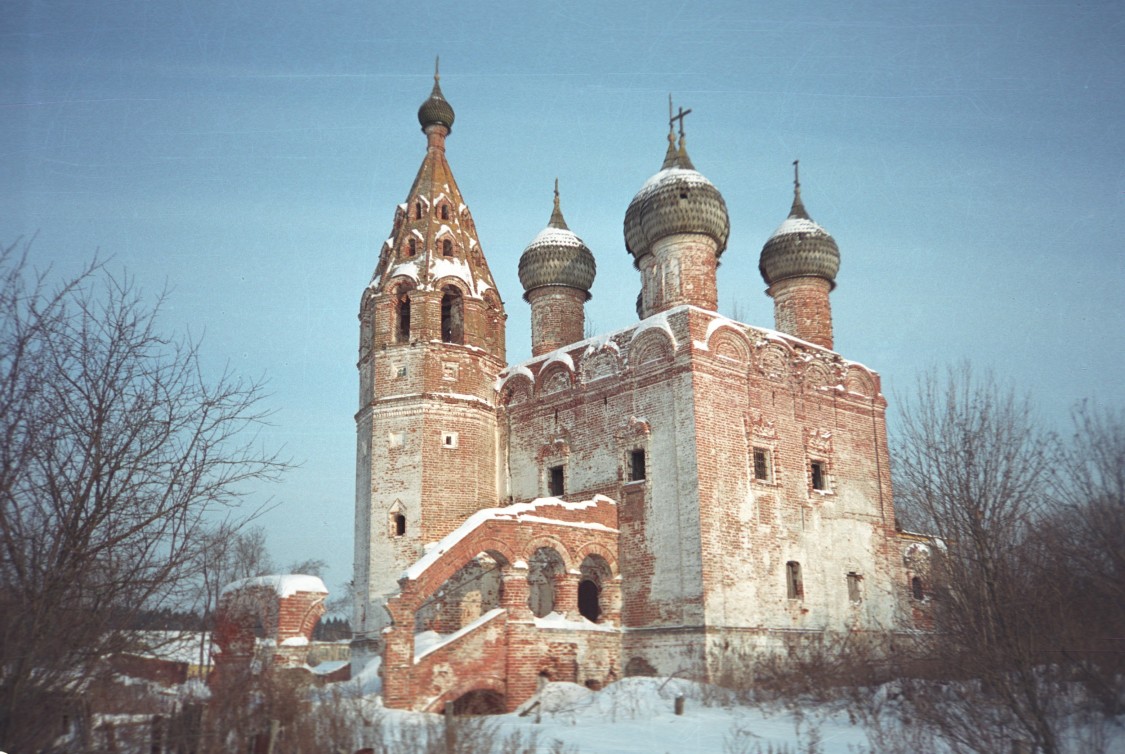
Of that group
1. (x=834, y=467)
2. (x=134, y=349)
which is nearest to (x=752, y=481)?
(x=834, y=467)

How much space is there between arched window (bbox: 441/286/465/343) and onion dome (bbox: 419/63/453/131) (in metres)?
4.65

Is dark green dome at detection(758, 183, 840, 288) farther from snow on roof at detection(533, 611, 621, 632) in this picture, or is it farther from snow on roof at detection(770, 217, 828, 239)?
snow on roof at detection(533, 611, 621, 632)

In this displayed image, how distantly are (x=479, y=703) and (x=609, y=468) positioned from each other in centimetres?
523

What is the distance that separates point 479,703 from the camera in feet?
48.5

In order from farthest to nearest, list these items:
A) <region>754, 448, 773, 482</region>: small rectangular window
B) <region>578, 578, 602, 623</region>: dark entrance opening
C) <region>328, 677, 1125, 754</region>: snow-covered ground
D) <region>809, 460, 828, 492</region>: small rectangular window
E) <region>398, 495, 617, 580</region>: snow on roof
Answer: <region>809, 460, 828, 492</region>: small rectangular window → <region>578, 578, 602, 623</region>: dark entrance opening → <region>754, 448, 773, 482</region>: small rectangular window → <region>398, 495, 617, 580</region>: snow on roof → <region>328, 677, 1125, 754</region>: snow-covered ground

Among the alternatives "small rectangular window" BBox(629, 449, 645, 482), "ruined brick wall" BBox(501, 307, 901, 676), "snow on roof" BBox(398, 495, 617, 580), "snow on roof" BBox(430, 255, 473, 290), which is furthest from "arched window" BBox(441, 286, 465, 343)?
"snow on roof" BBox(398, 495, 617, 580)

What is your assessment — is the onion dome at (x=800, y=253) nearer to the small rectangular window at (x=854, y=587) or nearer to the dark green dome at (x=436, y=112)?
the small rectangular window at (x=854, y=587)

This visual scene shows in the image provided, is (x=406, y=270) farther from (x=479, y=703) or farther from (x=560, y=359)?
(x=479, y=703)

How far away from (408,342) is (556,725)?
379 inches

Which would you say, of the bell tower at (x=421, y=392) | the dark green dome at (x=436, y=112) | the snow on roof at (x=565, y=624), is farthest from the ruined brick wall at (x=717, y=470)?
the dark green dome at (x=436, y=112)

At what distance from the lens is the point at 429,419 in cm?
1884

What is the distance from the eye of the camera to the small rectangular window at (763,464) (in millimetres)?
17938

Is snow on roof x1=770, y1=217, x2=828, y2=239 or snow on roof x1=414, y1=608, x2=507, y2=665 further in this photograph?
snow on roof x1=770, y1=217, x2=828, y2=239

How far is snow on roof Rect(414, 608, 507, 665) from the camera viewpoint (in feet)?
45.4
